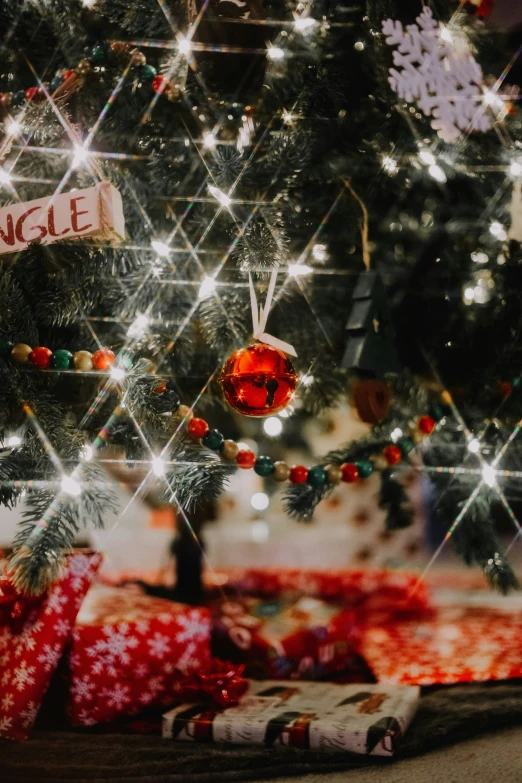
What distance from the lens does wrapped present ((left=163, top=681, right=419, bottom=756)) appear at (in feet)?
2.27

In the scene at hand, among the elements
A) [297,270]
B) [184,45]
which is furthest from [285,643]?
[184,45]

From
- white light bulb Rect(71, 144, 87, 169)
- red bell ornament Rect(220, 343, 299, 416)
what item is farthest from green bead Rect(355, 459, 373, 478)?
white light bulb Rect(71, 144, 87, 169)

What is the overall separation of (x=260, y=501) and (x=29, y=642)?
2.65 ft

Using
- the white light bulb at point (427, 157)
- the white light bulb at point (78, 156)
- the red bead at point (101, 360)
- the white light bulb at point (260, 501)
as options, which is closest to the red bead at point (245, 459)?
the red bead at point (101, 360)

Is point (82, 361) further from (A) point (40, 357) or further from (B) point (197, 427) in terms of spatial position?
(B) point (197, 427)

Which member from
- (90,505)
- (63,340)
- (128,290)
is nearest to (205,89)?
(128,290)

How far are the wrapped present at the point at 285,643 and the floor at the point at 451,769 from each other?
10.4 inches

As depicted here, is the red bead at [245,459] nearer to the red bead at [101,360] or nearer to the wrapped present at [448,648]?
the red bead at [101,360]

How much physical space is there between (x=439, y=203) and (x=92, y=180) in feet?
2.04

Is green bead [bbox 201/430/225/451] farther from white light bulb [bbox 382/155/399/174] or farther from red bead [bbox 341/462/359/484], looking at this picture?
white light bulb [bbox 382/155/399/174]

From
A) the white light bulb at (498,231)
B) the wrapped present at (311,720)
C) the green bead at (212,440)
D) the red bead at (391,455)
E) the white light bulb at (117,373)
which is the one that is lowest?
the wrapped present at (311,720)

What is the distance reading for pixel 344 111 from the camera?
0.98 meters

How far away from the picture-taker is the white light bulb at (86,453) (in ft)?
2.34

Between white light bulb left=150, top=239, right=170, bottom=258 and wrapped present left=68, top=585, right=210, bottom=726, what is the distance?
505 mm
